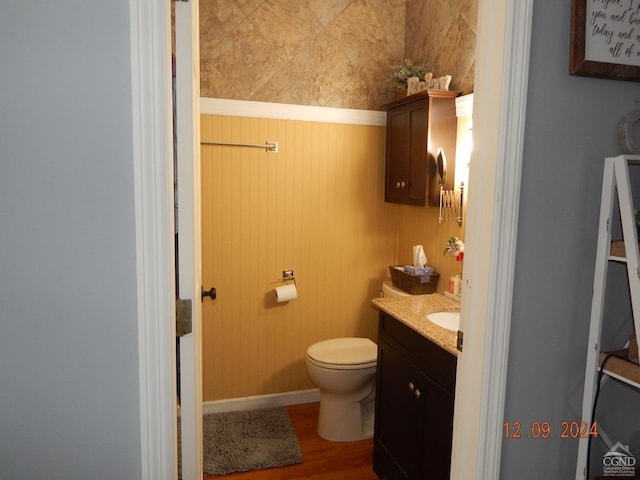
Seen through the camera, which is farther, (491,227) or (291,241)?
(291,241)

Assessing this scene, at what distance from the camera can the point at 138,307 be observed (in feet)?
3.21

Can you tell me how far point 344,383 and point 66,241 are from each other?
6.43 ft

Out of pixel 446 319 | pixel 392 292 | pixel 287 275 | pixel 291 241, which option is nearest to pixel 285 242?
pixel 291 241

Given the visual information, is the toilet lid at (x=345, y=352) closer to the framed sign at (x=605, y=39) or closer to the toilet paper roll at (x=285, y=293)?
the toilet paper roll at (x=285, y=293)

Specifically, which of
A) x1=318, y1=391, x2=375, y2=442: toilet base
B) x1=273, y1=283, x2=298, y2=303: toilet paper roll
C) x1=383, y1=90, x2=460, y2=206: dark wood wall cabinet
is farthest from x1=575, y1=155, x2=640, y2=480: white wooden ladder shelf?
x1=273, y1=283, x2=298, y2=303: toilet paper roll

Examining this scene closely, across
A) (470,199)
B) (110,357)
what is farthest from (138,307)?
(470,199)

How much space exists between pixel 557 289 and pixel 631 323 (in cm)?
30

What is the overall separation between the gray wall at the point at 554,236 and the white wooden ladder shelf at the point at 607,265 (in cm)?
4

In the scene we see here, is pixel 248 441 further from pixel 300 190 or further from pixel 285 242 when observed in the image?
pixel 300 190

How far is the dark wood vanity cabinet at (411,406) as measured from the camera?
1737 millimetres

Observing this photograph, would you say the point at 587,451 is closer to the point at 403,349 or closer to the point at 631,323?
the point at 631,323

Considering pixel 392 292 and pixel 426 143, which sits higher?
pixel 426 143

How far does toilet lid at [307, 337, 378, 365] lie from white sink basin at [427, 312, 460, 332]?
56 cm

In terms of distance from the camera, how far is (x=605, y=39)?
46.1 inches
